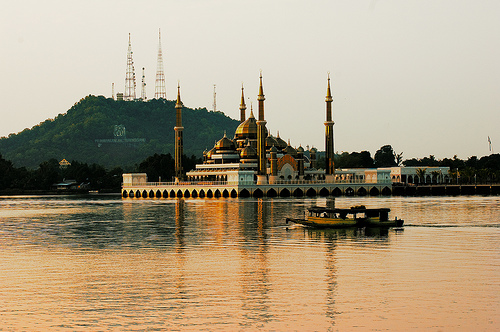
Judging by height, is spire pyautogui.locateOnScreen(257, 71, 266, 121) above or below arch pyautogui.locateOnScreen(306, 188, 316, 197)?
above

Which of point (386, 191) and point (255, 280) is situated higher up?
point (386, 191)

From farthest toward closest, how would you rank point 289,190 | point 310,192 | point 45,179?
1. point 45,179
2. point 310,192
3. point 289,190

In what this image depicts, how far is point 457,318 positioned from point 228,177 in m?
114

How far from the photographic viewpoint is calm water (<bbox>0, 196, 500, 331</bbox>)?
78.0 feet

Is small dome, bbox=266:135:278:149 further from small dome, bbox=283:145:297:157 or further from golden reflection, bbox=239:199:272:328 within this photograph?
golden reflection, bbox=239:199:272:328

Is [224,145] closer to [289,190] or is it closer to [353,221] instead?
[289,190]

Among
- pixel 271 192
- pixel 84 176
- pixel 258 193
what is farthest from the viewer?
pixel 84 176

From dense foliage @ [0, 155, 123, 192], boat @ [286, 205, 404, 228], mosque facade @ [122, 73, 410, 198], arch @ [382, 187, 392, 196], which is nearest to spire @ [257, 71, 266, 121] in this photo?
mosque facade @ [122, 73, 410, 198]

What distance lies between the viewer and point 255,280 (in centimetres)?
3112

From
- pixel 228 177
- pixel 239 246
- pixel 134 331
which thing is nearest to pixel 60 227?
pixel 239 246

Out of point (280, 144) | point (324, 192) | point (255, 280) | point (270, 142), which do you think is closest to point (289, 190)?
point (324, 192)

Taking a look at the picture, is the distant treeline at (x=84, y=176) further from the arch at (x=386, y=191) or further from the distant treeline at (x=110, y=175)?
the arch at (x=386, y=191)

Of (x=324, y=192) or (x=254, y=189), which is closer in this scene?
(x=254, y=189)

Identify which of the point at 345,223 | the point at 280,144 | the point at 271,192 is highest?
the point at 280,144
